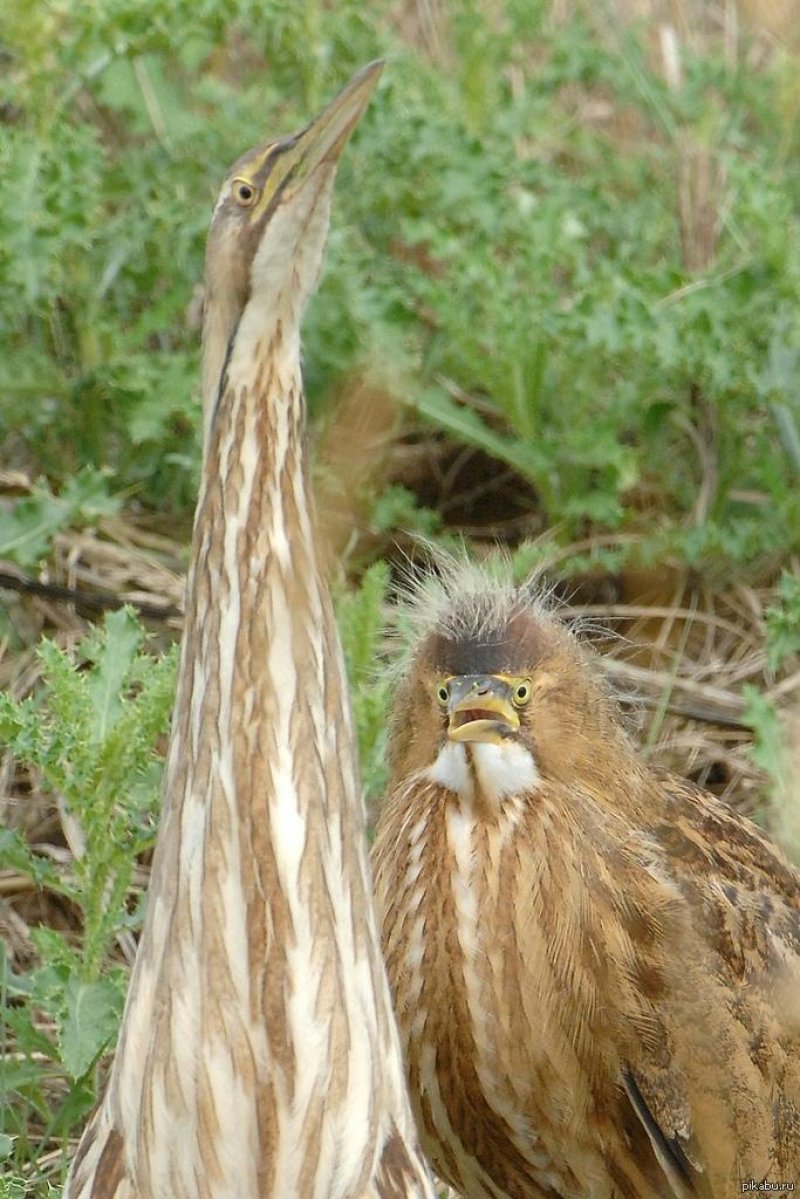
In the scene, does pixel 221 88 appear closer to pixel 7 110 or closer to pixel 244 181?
pixel 7 110

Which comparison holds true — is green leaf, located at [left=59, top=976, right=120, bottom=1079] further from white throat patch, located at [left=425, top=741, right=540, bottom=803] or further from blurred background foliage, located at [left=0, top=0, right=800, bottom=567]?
blurred background foliage, located at [left=0, top=0, right=800, bottom=567]

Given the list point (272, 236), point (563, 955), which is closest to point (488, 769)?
point (563, 955)

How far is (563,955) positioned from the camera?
3123mm

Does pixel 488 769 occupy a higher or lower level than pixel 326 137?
lower

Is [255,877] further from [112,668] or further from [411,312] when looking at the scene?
[411,312]

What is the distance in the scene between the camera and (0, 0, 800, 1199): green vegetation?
14.4ft

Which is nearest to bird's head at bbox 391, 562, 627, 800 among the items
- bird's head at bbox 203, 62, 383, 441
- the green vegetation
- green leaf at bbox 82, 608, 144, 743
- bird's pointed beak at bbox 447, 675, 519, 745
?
bird's pointed beak at bbox 447, 675, 519, 745

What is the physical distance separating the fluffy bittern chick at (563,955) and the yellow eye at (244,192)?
100 cm

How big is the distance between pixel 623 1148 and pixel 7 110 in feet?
10.4

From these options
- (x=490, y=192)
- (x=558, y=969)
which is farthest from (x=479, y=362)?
(x=558, y=969)

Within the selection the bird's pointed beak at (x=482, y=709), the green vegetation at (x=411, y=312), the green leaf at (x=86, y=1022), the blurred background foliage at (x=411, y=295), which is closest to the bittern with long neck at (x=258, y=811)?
the bird's pointed beak at (x=482, y=709)

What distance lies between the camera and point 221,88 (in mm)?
4973

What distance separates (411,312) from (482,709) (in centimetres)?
170

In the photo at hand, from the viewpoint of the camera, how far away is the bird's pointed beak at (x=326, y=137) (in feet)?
7.49
